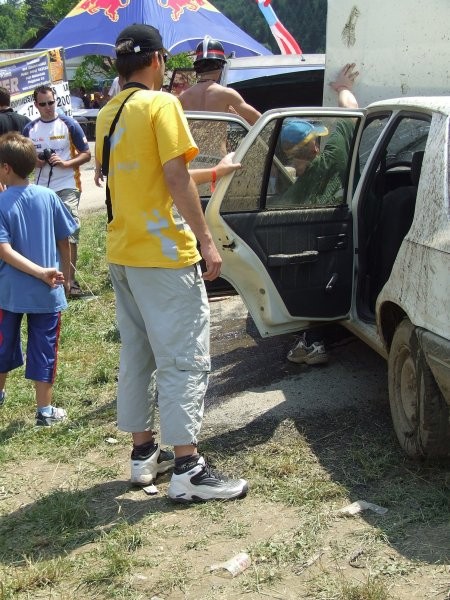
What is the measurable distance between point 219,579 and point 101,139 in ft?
6.42

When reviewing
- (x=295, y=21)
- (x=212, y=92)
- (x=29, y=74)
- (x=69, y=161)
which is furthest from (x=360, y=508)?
(x=295, y=21)

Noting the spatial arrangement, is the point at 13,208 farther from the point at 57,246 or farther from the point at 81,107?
the point at 81,107

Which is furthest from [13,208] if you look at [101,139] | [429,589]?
[429,589]

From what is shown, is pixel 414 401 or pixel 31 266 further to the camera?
pixel 31 266

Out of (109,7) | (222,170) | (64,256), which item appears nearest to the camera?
(222,170)

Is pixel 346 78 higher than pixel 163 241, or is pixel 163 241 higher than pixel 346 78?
pixel 346 78

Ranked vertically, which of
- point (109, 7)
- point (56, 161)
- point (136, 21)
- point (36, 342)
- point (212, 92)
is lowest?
point (36, 342)

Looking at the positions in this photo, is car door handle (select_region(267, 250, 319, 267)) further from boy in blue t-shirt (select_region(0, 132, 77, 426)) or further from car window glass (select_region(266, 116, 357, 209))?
boy in blue t-shirt (select_region(0, 132, 77, 426))

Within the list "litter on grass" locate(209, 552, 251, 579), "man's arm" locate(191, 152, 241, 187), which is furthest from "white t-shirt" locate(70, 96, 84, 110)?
"litter on grass" locate(209, 552, 251, 579)

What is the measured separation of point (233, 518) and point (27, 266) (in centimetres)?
196

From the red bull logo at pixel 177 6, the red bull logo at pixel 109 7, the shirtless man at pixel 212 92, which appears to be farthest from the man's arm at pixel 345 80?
the red bull logo at pixel 109 7

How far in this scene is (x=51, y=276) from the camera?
4734 mm

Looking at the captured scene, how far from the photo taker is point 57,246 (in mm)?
4957

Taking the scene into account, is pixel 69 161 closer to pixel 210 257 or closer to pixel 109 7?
pixel 210 257
